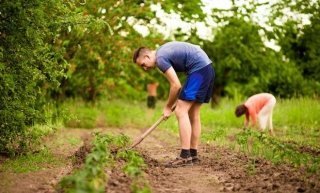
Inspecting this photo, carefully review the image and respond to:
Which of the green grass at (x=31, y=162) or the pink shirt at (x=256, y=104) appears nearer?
the green grass at (x=31, y=162)

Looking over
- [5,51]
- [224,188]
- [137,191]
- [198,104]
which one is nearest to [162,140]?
[198,104]

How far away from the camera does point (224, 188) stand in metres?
5.25

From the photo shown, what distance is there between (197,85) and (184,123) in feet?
1.77

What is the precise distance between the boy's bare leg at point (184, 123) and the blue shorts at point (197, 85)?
0.34 feet

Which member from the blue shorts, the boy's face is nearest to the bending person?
the blue shorts

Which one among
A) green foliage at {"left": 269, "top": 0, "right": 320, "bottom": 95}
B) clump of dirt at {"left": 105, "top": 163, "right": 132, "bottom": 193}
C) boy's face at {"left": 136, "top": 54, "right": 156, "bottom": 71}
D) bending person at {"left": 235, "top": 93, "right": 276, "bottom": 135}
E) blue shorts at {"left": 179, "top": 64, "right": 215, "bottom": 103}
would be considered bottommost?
clump of dirt at {"left": 105, "top": 163, "right": 132, "bottom": 193}

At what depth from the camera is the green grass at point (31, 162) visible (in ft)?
20.7

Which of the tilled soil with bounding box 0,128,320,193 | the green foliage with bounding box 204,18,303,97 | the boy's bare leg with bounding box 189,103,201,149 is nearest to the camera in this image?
the tilled soil with bounding box 0,128,320,193

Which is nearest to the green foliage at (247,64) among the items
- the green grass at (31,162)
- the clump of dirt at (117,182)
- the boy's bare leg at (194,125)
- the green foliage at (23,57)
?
the boy's bare leg at (194,125)

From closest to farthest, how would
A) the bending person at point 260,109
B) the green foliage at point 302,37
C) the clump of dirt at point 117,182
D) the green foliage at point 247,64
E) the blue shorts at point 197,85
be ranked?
the clump of dirt at point 117,182
the blue shorts at point 197,85
the bending person at point 260,109
the green foliage at point 302,37
the green foliage at point 247,64

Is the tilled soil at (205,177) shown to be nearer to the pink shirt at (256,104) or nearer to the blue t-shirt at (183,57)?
the blue t-shirt at (183,57)

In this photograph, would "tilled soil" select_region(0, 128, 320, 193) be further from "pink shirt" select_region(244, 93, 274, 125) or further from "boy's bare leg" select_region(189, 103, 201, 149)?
"pink shirt" select_region(244, 93, 274, 125)

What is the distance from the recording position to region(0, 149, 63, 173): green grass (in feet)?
20.7

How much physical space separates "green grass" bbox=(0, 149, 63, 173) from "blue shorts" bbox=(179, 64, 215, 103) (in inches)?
75.1
